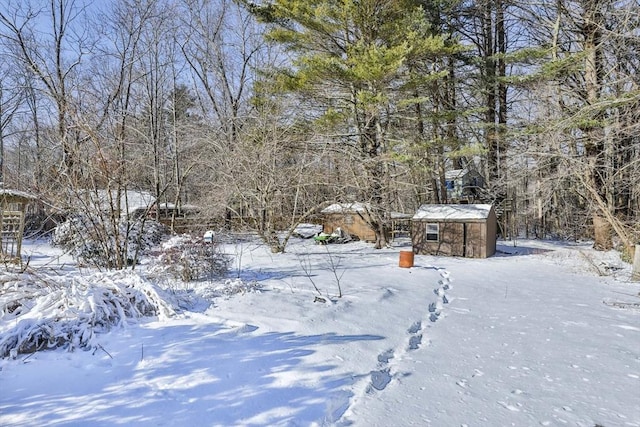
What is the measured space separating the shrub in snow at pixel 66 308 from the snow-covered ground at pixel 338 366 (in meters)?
0.15

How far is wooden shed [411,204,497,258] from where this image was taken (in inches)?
520

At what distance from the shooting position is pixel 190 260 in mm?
7020

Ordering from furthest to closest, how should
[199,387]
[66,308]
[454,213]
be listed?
[454,213], [66,308], [199,387]

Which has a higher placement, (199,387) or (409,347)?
(199,387)

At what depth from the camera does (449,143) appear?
48.0 feet

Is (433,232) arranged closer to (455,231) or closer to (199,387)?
(455,231)

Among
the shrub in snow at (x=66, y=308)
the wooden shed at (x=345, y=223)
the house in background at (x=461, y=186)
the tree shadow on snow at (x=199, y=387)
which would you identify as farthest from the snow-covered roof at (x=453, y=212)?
the shrub in snow at (x=66, y=308)

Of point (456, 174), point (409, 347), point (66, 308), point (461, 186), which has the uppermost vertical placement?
point (456, 174)

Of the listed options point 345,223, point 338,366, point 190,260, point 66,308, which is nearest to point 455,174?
point 345,223

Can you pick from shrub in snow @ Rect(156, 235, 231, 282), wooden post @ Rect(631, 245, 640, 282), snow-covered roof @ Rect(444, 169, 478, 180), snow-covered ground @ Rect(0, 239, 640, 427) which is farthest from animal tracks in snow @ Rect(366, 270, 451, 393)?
snow-covered roof @ Rect(444, 169, 478, 180)

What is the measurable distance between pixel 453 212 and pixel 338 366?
1169 centimetres

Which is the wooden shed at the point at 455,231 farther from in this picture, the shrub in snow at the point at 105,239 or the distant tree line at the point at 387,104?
the shrub in snow at the point at 105,239

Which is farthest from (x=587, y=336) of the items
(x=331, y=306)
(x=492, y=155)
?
(x=492, y=155)

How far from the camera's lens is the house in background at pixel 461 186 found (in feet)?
66.0
